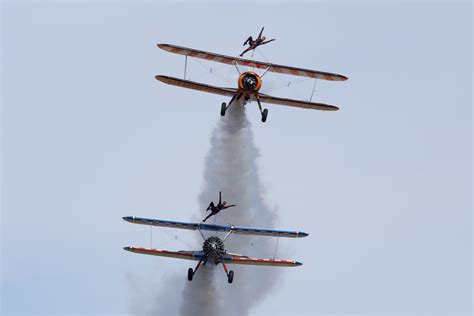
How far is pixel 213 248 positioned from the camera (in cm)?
11200

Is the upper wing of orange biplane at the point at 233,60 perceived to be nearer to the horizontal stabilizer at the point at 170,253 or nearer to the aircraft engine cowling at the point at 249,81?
the aircraft engine cowling at the point at 249,81

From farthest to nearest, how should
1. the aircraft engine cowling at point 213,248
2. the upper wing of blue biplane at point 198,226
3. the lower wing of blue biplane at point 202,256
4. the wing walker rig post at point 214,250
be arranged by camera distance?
the upper wing of blue biplane at point 198,226 → the lower wing of blue biplane at point 202,256 → the wing walker rig post at point 214,250 → the aircraft engine cowling at point 213,248

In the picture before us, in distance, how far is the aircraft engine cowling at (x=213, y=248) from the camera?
367ft

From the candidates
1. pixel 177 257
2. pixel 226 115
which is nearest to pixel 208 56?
pixel 226 115

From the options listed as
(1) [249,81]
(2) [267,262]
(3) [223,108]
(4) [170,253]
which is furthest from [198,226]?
(1) [249,81]

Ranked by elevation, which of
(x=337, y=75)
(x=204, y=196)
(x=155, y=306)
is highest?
(x=337, y=75)

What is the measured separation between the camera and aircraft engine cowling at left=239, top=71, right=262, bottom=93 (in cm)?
11206

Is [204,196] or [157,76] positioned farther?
[204,196]

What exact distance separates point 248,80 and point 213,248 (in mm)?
10957

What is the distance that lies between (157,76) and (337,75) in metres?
13.5

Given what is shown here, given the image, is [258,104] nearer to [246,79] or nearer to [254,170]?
[246,79]

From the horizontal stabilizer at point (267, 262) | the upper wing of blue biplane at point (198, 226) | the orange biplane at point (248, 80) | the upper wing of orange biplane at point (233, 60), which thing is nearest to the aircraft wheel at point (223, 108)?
the orange biplane at point (248, 80)

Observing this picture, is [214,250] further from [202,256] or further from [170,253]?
[170,253]

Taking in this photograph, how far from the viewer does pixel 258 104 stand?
113 meters
